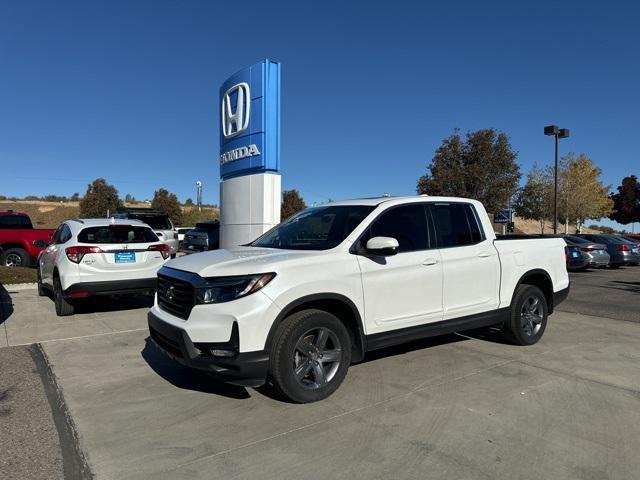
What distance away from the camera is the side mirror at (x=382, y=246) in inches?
179

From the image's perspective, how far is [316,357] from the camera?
14.4 feet

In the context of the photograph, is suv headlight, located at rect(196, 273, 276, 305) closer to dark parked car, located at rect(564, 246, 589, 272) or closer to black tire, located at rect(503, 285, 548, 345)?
black tire, located at rect(503, 285, 548, 345)

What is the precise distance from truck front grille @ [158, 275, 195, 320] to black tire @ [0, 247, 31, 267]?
12.2 m

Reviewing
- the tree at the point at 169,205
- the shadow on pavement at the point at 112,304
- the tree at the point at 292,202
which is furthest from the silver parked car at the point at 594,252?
the tree at the point at 169,205

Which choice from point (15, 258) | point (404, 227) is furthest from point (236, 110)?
point (15, 258)

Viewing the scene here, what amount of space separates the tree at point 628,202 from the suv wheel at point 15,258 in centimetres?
6275

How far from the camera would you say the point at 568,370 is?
17.7 ft

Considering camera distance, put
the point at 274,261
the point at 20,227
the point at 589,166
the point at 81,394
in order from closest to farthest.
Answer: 1. the point at 274,261
2. the point at 81,394
3. the point at 20,227
4. the point at 589,166

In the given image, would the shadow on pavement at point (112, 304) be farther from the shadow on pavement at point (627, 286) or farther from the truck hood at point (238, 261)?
the shadow on pavement at point (627, 286)

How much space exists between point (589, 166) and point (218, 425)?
45031 mm

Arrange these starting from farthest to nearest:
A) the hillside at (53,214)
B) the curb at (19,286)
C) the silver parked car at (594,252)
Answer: the hillside at (53,214) < the silver parked car at (594,252) < the curb at (19,286)

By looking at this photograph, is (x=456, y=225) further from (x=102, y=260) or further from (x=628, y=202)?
(x=628, y=202)

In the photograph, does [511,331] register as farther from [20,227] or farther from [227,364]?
[20,227]

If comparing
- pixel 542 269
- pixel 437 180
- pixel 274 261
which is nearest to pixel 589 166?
pixel 437 180
